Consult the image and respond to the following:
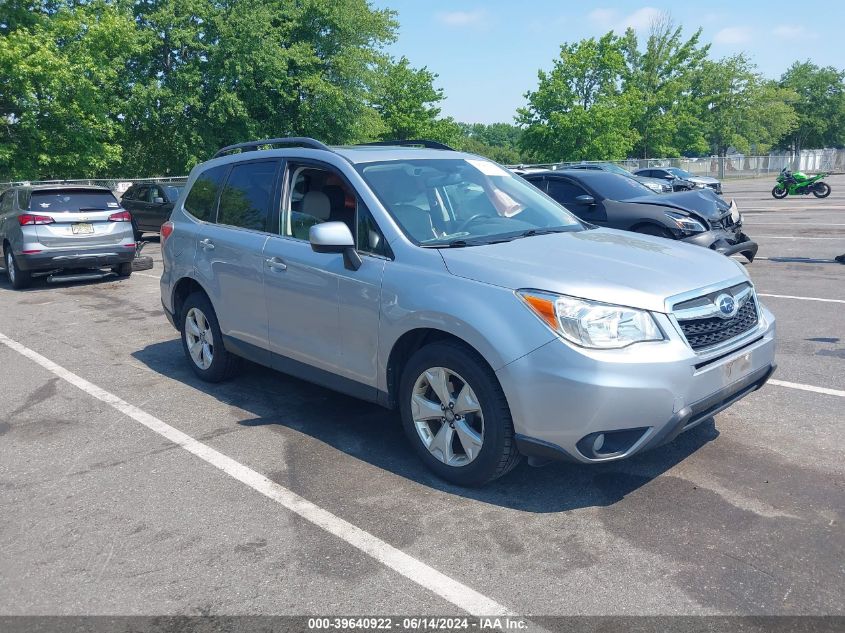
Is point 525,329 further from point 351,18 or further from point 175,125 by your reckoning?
point 351,18

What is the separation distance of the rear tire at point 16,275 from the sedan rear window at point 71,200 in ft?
3.29

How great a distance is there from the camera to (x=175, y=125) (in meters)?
38.6

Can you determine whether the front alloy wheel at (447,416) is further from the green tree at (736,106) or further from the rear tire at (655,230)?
the green tree at (736,106)

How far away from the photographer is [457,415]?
4.04 metres

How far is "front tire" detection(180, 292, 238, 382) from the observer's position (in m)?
6.05

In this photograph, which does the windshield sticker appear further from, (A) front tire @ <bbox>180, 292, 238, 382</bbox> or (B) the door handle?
(A) front tire @ <bbox>180, 292, 238, 382</bbox>

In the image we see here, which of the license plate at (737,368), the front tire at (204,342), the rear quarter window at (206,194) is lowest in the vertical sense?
the front tire at (204,342)

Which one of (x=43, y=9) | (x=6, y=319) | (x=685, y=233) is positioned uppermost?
(x=43, y=9)

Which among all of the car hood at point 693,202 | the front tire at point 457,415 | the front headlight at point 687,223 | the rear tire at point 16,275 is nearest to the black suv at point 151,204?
the rear tire at point 16,275

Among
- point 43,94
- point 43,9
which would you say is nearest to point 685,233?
point 43,94

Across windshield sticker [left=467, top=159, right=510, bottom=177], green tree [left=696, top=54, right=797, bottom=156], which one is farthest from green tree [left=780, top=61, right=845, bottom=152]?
windshield sticker [left=467, top=159, right=510, bottom=177]

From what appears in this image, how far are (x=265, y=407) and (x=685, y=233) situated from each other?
6.84 m

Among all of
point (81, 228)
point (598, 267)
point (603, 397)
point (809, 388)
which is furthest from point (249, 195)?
point (81, 228)

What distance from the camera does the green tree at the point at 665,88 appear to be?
6278 cm
